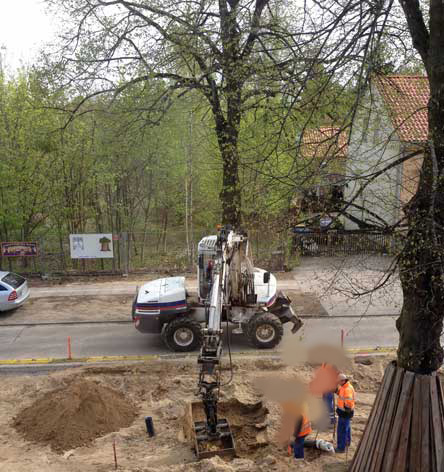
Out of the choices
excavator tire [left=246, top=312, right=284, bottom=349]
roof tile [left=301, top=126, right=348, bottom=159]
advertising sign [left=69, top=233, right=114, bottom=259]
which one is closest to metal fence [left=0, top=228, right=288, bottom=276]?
advertising sign [left=69, top=233, right=114, bottom=259]

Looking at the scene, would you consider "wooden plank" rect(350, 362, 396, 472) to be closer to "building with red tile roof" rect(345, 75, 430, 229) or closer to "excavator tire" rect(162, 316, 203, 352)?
"building with red tile roof" rect(345, 75, 430, 229)

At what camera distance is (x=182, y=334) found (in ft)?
40.6

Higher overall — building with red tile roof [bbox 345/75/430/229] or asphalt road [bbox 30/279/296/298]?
building with red tile roof [bbox 345/75/430/229]

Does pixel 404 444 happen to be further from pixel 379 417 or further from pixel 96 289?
pixel 96 289

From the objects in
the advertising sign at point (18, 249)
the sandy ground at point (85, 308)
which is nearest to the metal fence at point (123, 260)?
the advertising sign at point (18, 249)

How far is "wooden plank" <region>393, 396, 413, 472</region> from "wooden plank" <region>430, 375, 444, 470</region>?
31 cm

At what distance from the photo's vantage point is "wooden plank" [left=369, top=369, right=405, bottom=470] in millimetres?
6258

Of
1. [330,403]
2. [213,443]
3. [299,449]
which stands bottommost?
[299,449]

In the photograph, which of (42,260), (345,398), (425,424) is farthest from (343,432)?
(42,260)

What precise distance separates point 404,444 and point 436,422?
51 cm

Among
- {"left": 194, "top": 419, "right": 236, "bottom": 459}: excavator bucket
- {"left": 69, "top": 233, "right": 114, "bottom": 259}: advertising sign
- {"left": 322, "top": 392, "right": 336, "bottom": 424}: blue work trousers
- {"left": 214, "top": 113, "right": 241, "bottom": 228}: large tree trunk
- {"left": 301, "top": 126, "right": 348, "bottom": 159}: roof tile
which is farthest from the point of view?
{"left": 69, "top": 233, "right": 114, "bottom": 259}: advertising sign

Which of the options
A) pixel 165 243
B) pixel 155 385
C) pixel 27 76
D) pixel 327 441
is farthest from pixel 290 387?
pixel 27 76

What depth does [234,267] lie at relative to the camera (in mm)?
11656

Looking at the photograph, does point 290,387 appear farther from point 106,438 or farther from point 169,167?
point 169,167
